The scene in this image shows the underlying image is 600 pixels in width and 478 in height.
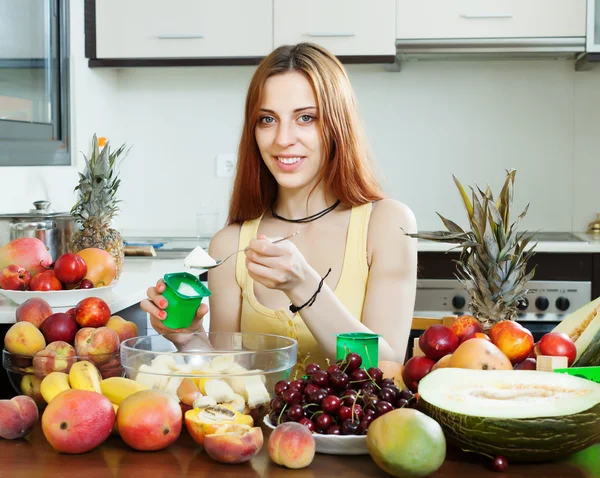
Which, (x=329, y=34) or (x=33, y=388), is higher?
(x=329, y=34)

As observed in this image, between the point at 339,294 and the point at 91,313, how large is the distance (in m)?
0.67

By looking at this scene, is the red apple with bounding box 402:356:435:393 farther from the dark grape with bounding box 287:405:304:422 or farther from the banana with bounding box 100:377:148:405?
the banana with bounding box 100:377:148:405

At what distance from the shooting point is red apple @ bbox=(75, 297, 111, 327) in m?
1.29

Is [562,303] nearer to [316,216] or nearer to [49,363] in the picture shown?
[316,216]

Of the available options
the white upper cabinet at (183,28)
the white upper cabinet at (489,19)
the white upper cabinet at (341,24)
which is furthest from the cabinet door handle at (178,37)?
the white upper cabinet at (489,19)

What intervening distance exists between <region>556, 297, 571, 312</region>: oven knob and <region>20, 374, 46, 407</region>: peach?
230cm

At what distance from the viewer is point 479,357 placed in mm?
1068

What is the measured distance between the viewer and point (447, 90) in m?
3.58

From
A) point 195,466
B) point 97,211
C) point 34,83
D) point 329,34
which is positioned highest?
point 329,34

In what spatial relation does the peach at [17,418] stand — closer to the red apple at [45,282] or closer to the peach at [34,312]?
the peach at [34,312]

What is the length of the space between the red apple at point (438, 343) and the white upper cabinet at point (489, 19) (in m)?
2.24

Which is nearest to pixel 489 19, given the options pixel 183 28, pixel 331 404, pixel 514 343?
pixel 183 28

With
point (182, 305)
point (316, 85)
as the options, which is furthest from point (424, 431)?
point (316, 85)

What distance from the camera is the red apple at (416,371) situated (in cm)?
115
